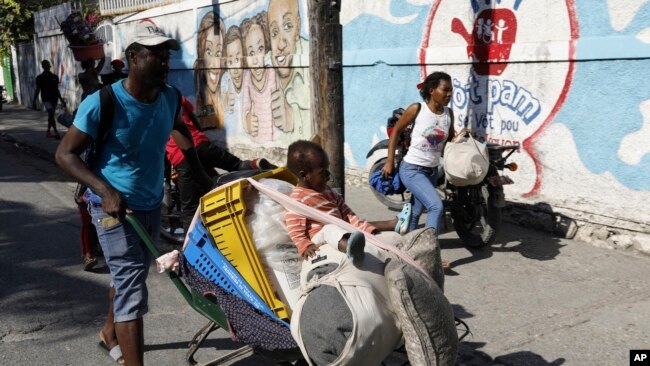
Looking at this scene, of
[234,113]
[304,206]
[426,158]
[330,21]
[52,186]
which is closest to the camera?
[304,206]

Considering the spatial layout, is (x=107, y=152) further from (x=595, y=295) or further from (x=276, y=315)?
(x=595, y=295)

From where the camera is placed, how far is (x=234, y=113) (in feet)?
42.5

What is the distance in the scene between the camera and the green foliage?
26714 millimetres

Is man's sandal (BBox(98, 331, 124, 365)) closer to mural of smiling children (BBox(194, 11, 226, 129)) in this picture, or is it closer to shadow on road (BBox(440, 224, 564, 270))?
shadow on road (BBox(440, 224, 564, 270))

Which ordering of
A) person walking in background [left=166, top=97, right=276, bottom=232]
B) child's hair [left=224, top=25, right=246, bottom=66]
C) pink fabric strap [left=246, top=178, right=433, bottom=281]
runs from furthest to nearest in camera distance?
1. child's hair [left=224, top=25, right=246, bottom=66]
2. person walking in background [left=166, top=97, right=276, bottom=232]
3. pink fabric strap [left=246, top=178, right=433, bottom=281]

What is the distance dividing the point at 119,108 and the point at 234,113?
31.2 feet

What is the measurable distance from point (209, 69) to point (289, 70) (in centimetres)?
327

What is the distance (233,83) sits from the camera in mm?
12898

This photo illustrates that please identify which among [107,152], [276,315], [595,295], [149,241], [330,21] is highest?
[330,21]

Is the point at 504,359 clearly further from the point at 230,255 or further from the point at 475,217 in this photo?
the point at 475,217

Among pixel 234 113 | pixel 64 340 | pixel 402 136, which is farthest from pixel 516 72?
pixel 234 113

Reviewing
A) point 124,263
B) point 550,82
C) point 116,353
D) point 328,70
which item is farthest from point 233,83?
point 124,263

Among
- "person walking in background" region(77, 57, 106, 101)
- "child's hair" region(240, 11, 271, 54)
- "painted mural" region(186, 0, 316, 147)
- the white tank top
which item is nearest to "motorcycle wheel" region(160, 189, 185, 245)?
"person walking in background" region(77, 57, 106, 101)

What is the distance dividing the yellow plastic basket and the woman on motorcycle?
2.77 metres
